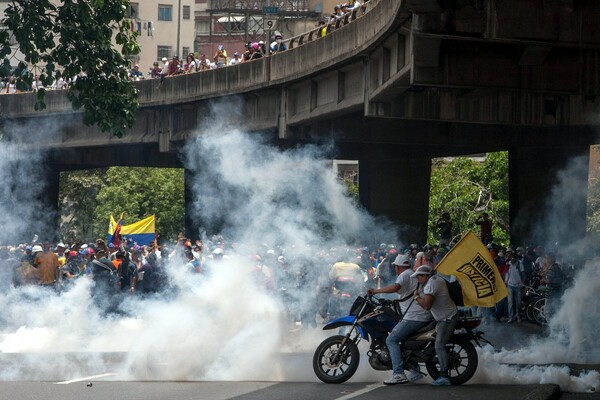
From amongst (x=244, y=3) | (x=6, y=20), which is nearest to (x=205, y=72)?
(x=6, y=20)

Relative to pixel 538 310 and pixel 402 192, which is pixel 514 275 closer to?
pixel 538 310

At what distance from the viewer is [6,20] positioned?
20141mm

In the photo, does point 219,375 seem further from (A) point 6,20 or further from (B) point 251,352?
(A) point 6,20

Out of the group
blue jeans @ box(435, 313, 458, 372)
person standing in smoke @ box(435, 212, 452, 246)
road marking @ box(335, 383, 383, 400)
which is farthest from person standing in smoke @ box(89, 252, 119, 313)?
blue jeans @ box(435, 313, 458, 372)

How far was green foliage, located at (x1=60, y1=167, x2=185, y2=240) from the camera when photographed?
200 ft

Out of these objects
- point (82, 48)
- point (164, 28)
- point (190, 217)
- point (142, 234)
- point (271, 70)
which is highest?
point (164, 28)

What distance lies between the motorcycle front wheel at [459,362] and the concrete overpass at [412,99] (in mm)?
4324

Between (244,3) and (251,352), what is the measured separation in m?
68.8

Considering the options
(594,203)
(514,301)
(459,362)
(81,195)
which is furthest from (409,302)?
(81,195)

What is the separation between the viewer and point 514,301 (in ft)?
77.2

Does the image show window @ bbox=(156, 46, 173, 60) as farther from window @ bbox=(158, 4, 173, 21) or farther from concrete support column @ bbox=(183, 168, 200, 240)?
concrete support column @ bbox=(183, 168, 200, 240)

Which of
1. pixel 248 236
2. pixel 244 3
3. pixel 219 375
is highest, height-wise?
pixel 244 3

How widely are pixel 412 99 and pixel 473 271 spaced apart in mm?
10897

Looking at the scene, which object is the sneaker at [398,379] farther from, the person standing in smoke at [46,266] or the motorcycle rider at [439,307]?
the person standing in smoke at [46,266]
